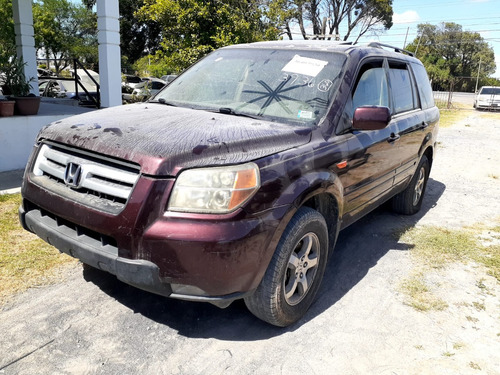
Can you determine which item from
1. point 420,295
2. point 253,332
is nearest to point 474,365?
point 420,295

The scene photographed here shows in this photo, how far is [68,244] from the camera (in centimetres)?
250

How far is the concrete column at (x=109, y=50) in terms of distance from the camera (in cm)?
727

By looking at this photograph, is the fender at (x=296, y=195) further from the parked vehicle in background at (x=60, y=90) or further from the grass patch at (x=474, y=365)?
the parked vehicle in background at (x=60, y=90)

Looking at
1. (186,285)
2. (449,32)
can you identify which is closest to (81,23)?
(186,285)

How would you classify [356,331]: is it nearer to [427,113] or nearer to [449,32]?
[427,113]

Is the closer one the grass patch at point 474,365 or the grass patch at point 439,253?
the grass patch at point 474,365

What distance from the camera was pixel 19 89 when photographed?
265 inches

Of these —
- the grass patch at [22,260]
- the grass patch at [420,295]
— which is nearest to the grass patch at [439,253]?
the grass patch at [420,295]

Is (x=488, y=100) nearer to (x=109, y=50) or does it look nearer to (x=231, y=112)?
(x=109, y=50)

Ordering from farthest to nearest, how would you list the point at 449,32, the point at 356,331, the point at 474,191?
the point at 449,32
the point at 474,191
the point at 356,331

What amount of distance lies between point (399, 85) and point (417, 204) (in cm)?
177

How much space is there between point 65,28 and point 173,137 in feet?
139

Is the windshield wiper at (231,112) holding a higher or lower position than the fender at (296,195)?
higher

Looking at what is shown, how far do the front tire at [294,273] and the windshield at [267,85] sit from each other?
0.79m
